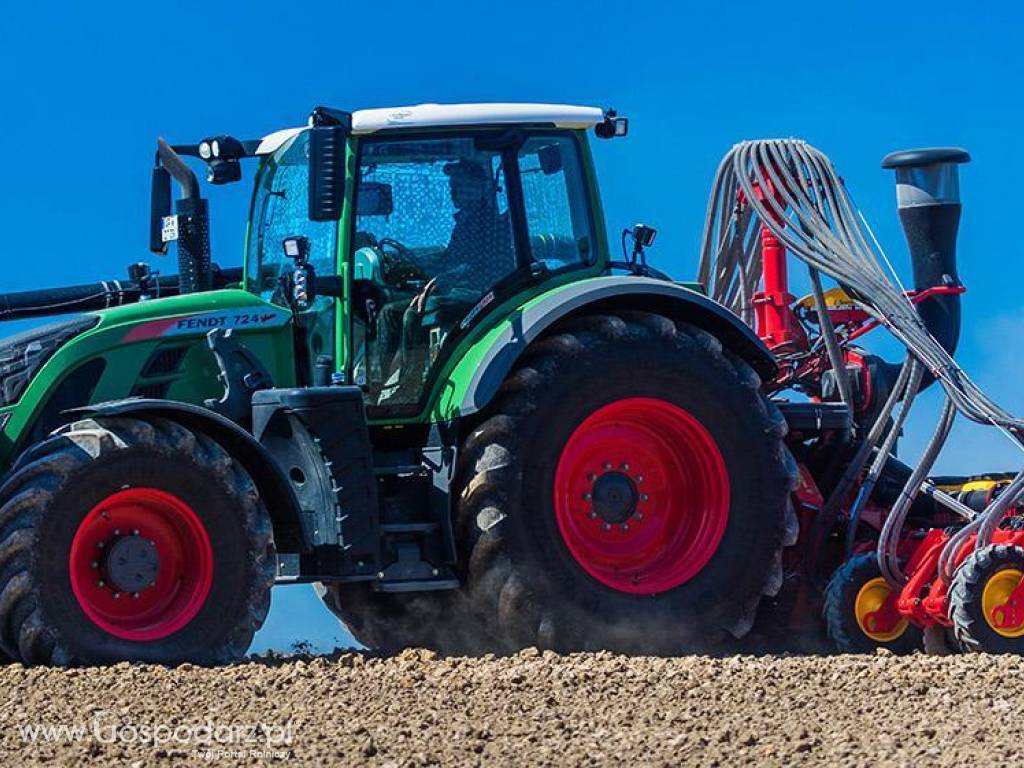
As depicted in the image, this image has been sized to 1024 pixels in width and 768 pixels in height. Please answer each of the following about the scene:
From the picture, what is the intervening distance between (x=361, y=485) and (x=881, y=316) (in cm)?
344

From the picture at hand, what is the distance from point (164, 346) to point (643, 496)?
2.53m

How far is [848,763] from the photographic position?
6.44m

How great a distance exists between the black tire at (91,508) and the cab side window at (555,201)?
2167 mm

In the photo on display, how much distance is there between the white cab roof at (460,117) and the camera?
9.60m

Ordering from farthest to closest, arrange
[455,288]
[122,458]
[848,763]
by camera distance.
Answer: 1. [455,288]
2. [122,458]
3. [848,763]

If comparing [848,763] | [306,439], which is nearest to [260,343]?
[306,439]

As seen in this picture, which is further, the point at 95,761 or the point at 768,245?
the point at 768,245

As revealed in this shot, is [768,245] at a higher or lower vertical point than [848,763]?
higher

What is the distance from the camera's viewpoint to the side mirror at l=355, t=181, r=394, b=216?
9.58 meters

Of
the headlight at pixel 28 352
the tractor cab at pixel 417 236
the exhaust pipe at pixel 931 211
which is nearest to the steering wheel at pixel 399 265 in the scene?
the tractor cab at pixel 417 236

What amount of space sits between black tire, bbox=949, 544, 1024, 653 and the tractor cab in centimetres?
248

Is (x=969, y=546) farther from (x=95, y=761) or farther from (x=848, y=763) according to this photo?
(x=95, y=761)

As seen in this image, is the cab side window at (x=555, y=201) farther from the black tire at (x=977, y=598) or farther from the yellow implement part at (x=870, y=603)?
the black tire at (x=977, y=598)

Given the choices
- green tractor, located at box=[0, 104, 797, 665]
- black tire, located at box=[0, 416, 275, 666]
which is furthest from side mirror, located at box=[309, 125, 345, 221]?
black tire, located at box=[0, 416, 275, 666]
